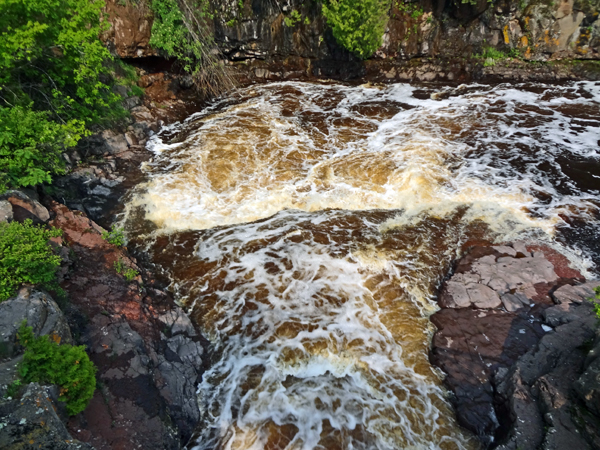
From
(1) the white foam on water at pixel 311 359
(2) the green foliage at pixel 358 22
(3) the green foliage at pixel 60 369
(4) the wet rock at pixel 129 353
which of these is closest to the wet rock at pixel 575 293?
(1) the white foam on water at pixel 311 359

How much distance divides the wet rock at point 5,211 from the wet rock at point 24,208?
0.20 meters

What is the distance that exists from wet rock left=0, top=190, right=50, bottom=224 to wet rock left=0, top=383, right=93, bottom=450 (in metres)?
3.91

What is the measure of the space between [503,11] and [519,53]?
7.11 ft

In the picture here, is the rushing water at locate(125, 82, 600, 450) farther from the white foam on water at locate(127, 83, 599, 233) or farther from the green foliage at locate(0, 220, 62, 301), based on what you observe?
the green foliage at locate(0, 220, 62, 301)

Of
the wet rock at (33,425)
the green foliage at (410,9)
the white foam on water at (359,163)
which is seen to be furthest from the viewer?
the green foliage at (410,9)

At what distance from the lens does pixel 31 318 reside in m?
4.39

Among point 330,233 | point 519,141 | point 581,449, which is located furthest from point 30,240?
point 519,141

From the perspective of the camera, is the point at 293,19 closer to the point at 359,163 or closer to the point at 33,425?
the point at 359,163

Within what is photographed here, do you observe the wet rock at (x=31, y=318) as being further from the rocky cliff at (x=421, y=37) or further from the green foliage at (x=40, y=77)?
the rocky cliff at (x=421, y=37)

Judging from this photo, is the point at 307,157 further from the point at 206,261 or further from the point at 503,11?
the point at 503,11

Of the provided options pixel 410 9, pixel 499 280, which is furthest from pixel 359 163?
pixel 410 9

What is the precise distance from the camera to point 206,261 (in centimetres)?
761

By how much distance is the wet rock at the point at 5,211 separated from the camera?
566cm

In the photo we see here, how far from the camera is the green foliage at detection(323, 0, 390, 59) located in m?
15.4
